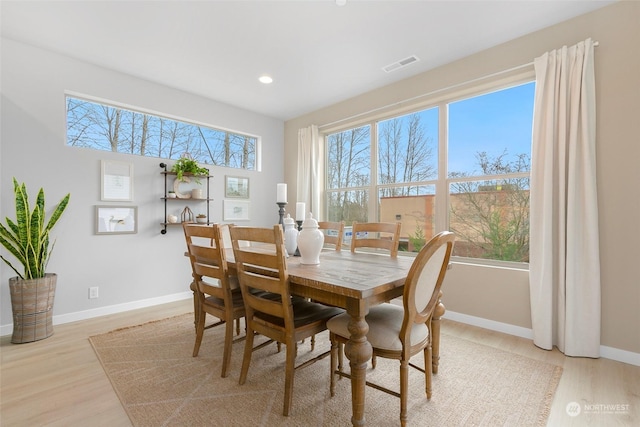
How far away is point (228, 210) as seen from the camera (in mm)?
4332

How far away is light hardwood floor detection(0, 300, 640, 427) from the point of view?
5.36 ft

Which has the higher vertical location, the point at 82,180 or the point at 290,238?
the point at 82,180

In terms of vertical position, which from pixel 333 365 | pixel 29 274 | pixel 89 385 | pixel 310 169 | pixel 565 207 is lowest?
pixel 89 385

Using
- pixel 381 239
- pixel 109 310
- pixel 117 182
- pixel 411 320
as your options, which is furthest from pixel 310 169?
pixel 411 320

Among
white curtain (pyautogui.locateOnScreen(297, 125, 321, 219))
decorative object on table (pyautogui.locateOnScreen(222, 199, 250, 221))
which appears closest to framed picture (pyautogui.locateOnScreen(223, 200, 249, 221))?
decorative object on table (pyautogui.locateOnScreen(222, 199, 250, 221))

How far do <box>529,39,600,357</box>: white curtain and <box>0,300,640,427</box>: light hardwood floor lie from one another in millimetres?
223

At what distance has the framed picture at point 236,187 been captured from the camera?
4.33 meters

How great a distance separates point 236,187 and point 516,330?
3.73m

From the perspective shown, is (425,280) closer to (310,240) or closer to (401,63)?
(310,240)

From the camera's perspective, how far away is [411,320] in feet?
4.75

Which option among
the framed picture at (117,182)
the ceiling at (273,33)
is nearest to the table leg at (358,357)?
the ceiling at (273,33)

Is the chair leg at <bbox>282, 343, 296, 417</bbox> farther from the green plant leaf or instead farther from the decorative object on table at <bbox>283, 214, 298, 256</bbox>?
the green plant leaf

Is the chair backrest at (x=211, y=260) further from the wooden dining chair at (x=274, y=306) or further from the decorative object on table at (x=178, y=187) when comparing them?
the decorative object on table at (x=178, y=187)

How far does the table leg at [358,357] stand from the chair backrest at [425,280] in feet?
0.67
